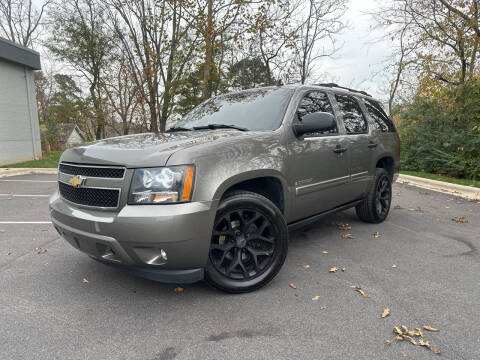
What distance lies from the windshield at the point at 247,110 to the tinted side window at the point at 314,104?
19cm

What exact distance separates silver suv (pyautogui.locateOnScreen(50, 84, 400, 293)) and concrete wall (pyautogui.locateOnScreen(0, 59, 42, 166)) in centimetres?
1240

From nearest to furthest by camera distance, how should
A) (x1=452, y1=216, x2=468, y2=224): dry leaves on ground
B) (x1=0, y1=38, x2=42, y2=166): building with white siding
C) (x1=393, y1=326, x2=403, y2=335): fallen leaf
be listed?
1. (x1=393, y1=326, x2=403, y2=335): fallen leaf
2. (x1=452, y1=216, x2=468, y2=224): dry leaves on ground
3. (x1=0, y1=38, x2=42, y2=166): building with white siding

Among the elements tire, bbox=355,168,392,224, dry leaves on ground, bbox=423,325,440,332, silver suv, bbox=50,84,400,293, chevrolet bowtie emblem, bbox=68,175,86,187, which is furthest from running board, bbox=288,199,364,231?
chevrolet bowtie emblem, bbox=68,175,86,187

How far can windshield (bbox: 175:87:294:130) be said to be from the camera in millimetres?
3340

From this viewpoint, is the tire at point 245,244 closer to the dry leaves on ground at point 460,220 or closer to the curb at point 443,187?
the dry leaves on ground at point 460,220

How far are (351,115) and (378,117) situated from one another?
90cm

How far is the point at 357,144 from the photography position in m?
4.21

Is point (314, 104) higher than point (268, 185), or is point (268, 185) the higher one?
point (314, 104)

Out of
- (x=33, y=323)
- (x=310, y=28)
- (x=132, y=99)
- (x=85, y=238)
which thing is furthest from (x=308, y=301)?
(x=310, y=28)

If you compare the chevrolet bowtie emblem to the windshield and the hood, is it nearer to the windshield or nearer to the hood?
the hood

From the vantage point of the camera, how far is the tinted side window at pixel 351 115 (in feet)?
13.8

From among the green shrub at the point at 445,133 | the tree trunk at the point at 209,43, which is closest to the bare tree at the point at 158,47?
the tree trunk at the point at 209,43

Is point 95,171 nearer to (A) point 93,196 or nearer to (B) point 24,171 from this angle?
(A) point 93,196

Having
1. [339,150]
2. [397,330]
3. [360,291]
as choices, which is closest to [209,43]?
[339,150]
